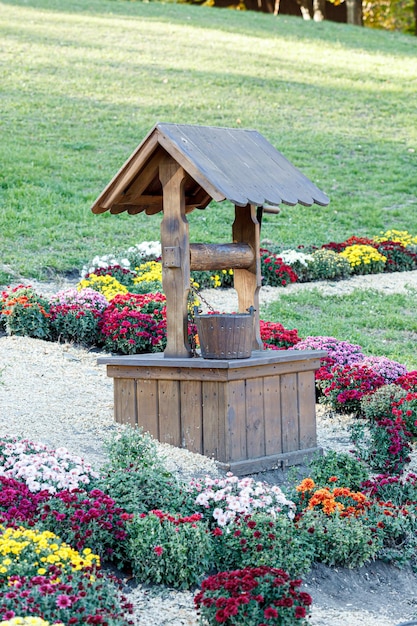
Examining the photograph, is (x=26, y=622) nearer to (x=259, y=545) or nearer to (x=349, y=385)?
(x=259, y=545)

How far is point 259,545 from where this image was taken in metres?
4.52

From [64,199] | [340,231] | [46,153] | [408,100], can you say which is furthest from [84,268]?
[408,100]

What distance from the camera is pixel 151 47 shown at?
26703 millimetres

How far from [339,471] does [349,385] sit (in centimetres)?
175

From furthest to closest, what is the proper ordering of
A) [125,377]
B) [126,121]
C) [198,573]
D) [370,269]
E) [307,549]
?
1. [126,121]
2. [370,269]
3. [125,377]
4. [307,549]
5. [198,573]

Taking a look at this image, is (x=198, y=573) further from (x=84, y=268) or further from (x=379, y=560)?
(x=84, y=268)

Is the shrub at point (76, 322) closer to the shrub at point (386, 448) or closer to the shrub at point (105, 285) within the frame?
the shrub at point (105, 285)

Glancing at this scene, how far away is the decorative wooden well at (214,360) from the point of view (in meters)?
6.06

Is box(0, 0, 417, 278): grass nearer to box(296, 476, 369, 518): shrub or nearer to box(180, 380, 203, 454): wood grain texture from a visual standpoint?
box(180, 380, 203, 454): wood grain texture

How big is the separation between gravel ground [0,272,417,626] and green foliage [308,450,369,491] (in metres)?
0.65

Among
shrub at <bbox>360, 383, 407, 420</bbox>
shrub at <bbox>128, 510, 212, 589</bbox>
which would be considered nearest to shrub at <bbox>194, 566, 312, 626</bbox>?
shrub at <bbox>128, 510, 212, 589</bbox>

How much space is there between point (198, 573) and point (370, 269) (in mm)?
8805

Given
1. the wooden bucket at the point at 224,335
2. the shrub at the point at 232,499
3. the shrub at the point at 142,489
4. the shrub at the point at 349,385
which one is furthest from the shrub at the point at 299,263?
the shrub at the point at 142,489

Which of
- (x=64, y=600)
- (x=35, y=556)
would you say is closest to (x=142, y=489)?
(x=35, y=556)
